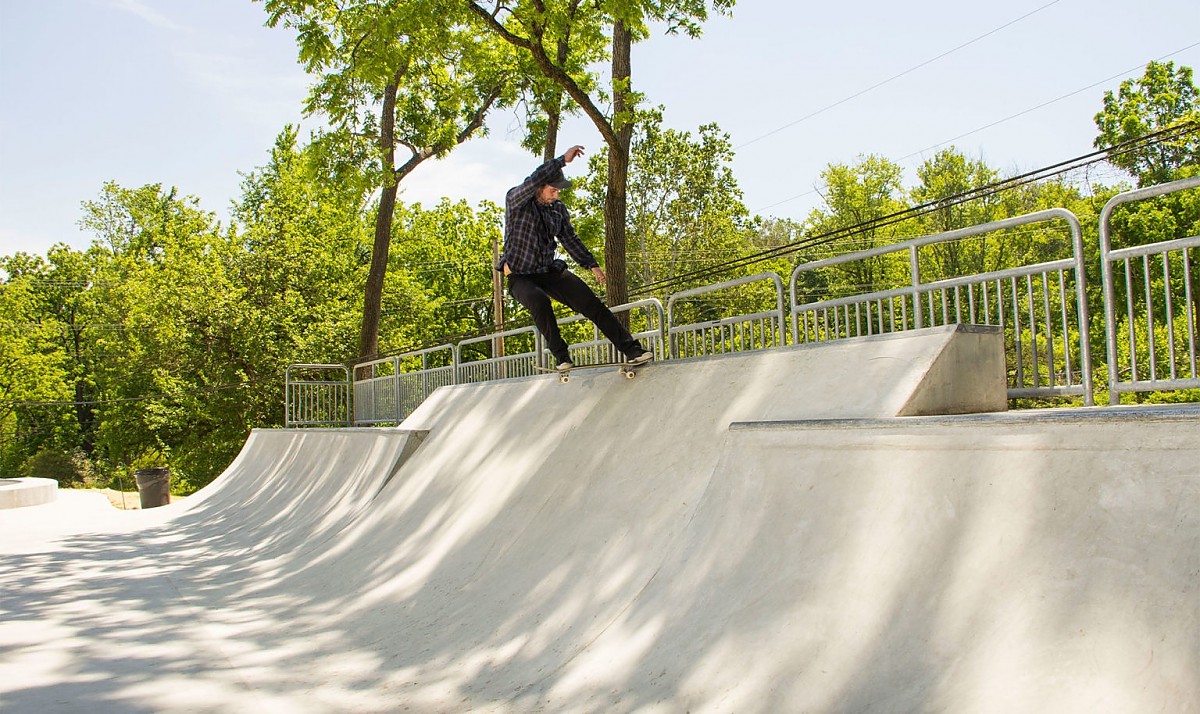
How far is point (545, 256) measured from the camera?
803 centimetres

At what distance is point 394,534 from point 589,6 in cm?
1099

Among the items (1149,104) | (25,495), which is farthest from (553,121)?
(1149,104)

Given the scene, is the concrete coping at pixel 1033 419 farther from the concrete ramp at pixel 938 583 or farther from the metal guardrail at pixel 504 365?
the metal guardrail at pixel 504 365

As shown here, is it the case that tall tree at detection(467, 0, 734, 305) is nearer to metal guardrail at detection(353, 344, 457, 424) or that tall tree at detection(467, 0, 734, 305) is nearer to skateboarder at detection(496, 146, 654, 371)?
metal guardrail at detection(353, 344, 457, 424)

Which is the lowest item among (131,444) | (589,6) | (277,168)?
(131,444)

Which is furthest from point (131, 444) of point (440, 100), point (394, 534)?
point (394, 534)

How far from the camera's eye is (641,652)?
459 centimetres

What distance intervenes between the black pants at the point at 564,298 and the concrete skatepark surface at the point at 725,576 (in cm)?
51

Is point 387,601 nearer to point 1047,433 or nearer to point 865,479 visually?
point 865,479

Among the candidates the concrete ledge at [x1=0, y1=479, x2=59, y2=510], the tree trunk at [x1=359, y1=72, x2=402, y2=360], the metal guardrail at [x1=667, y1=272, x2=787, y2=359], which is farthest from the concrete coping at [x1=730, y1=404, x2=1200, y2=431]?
the concrete ledge at [x1=0, y1=479, x2=59, y2=510]

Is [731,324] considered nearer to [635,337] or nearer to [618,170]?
[635,337]

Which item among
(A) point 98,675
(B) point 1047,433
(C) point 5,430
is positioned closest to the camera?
(B) point 1047,433

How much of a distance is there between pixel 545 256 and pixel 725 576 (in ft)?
13.4

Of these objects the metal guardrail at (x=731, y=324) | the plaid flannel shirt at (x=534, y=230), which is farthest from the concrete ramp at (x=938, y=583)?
the plaid flannel shirt at (x=534, y=230)
